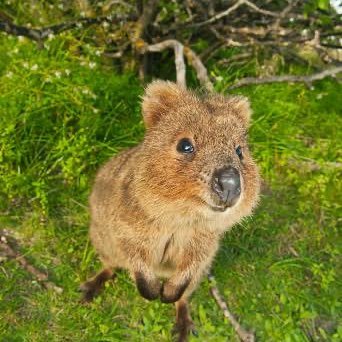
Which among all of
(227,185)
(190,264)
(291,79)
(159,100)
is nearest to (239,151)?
(227,185)

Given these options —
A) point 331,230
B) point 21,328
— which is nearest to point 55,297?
point 21,328

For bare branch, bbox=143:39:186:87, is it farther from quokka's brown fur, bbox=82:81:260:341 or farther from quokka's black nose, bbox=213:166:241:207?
quokka's black nose, bbox=213:166:241:207

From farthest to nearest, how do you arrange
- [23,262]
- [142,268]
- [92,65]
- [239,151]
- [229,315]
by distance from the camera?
[92,65] < [23,262] < [229,315] < [142,268] < [239,151]

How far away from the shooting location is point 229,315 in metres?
3.94

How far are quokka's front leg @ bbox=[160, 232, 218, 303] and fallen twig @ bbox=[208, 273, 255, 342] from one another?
0.50 metres

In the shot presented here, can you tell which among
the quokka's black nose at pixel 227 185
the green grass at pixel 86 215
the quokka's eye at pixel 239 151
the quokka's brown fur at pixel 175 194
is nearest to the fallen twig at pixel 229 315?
the green grass at pixel 86 215

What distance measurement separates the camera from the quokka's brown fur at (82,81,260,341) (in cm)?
281

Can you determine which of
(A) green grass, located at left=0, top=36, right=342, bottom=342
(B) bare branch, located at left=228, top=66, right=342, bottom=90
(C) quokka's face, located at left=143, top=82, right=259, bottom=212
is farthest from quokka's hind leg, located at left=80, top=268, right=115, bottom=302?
(B) bare branch, located at left=228, top=66, right=342, bottom=90

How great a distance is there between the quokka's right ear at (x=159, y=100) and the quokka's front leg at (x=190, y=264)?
83 centimetres

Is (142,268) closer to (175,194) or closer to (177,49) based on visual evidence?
(175,194)

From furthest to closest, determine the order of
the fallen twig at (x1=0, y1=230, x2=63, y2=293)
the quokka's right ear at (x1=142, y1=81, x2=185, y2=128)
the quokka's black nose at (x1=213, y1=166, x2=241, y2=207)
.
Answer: the fallen twig at (x1=0, y1=230, x2=63, y2=293)
the quokka's right ear at (x1=142, y1=81, x2=185, y2=128)
the quokka's black nose at (x1=213, y1=166, x2=241, y2=207)

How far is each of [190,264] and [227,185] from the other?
1.06 m

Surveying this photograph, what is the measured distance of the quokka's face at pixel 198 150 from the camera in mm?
2717

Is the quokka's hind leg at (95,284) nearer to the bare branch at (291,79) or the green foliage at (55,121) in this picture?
the green foliage at (55,121)
